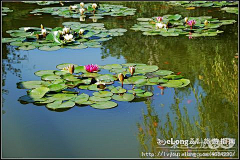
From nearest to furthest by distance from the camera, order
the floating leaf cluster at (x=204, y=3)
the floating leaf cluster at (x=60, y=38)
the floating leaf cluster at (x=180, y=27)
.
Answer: the floating leaf cluster at (x=60, y=38), the floating leaf cluster at (x=180, y=27), the floating leaf cluster at (x=204, y=3)

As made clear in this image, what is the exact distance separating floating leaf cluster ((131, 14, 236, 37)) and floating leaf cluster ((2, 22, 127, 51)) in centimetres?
36

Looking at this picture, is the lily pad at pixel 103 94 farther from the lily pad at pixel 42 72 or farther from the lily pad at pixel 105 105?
the lily pad at pixel 42 72

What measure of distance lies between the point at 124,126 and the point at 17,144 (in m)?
0.57

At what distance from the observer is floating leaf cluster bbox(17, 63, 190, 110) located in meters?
2.10

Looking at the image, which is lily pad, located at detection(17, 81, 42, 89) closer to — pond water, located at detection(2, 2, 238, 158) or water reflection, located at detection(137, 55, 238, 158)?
pond water, located at detection(2, 2, 238, 158)

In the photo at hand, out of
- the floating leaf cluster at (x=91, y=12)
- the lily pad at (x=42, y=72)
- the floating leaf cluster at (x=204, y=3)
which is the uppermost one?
the floating leaf cluster at (x=204, y=3)

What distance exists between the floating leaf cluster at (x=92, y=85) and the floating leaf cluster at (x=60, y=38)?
0.73 m

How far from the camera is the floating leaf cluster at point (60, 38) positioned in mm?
3398

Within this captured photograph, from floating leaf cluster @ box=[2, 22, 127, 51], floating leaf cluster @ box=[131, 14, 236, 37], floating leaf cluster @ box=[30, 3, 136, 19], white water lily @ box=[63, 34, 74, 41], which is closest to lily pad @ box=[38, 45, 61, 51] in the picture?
floating leaf cluster @ box=[2, 22, 127, 51]

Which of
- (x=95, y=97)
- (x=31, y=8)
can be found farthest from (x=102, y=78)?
(x=31, y=8)

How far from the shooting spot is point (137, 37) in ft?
12.3

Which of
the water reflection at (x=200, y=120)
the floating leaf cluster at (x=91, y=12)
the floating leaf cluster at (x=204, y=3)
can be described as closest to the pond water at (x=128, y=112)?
the water reflection at (x=200, y=120)

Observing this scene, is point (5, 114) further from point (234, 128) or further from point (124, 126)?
point (234, 128)

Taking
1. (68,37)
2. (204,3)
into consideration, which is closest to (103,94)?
(68,37)
